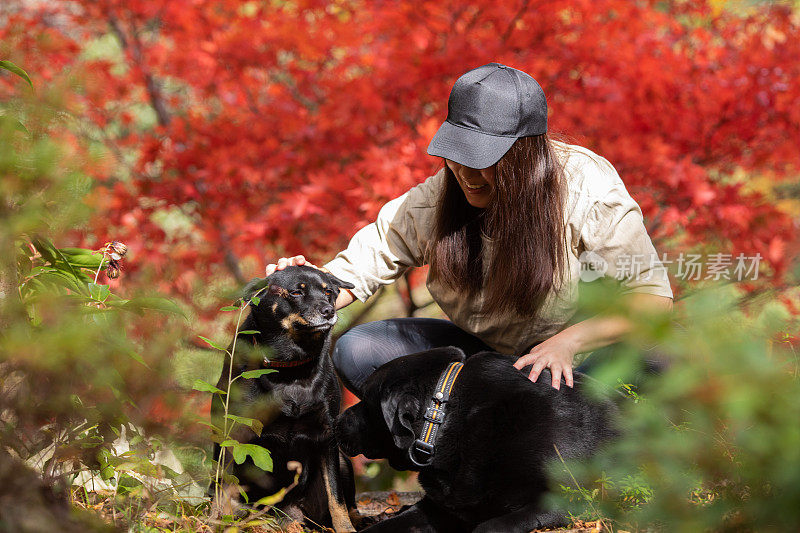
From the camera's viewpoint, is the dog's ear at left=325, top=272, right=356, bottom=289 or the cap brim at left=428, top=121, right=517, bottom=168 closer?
the cap brim at left=428, top=121, right=517, bottom=168

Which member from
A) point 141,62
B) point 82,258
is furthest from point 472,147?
point 141,62

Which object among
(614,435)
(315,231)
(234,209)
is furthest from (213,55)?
(614,435)

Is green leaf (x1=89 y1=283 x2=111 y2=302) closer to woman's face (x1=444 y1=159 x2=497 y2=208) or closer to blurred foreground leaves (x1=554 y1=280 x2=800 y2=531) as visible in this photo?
woman's face (x1=444 y1=159 x2=497 y2=208)

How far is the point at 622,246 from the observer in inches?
94.2

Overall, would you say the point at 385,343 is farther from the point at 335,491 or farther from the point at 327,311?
the point at 335,491

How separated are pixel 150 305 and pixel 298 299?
111 centimetres

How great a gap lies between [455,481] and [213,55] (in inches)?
113

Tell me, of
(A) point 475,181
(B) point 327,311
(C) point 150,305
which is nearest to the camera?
(C) point 150,305

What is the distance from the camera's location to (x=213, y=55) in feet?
12.7

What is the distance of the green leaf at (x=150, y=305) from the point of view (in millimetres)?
1587

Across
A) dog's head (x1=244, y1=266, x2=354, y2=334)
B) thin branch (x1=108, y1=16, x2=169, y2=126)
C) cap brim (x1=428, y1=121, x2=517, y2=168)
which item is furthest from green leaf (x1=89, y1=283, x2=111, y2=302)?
thin branch (x1=108, y1=16, x2=169, y2=126)

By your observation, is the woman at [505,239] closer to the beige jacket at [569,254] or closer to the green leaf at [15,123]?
the beige jacket at [569,254]

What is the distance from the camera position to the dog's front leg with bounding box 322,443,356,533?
253 centimetres

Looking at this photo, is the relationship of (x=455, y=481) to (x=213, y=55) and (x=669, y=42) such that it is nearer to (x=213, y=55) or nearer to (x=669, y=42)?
(x=213, y=55)
